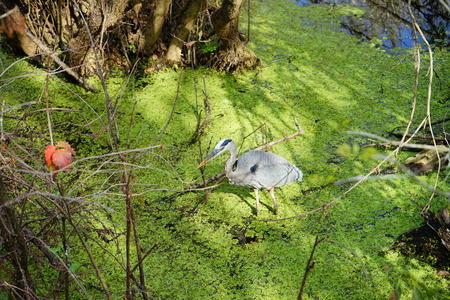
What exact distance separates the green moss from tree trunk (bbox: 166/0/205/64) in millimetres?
172

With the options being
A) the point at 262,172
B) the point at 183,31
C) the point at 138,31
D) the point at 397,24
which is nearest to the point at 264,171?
the point at 262,172

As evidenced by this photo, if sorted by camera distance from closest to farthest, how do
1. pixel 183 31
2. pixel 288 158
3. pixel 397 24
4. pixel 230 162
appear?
pixel 230 162
pixel 288 158
pixel 183 31
pixel 397 24

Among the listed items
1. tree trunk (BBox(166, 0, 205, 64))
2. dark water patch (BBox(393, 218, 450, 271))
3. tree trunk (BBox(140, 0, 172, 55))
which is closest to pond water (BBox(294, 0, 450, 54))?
tree trunk (BBox(166, 0, 205, 64))

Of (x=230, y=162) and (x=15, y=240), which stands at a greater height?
(x=15, y=240)

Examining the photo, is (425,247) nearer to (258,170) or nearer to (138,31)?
(258,170)

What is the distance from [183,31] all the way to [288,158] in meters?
1.46

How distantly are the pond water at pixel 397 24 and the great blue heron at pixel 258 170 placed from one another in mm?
2299

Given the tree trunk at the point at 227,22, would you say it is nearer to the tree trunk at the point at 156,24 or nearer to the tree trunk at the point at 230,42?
the tree trunk at the point at 230,42

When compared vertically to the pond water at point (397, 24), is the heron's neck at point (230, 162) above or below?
below

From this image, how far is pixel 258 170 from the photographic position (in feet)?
9.86

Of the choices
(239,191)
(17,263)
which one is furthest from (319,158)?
(17,263)

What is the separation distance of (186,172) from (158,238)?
2.02ft

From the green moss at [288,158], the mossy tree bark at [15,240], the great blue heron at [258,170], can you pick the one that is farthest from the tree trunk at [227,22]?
the mossy tree bark at [15,240]

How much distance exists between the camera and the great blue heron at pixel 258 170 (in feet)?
9.88
